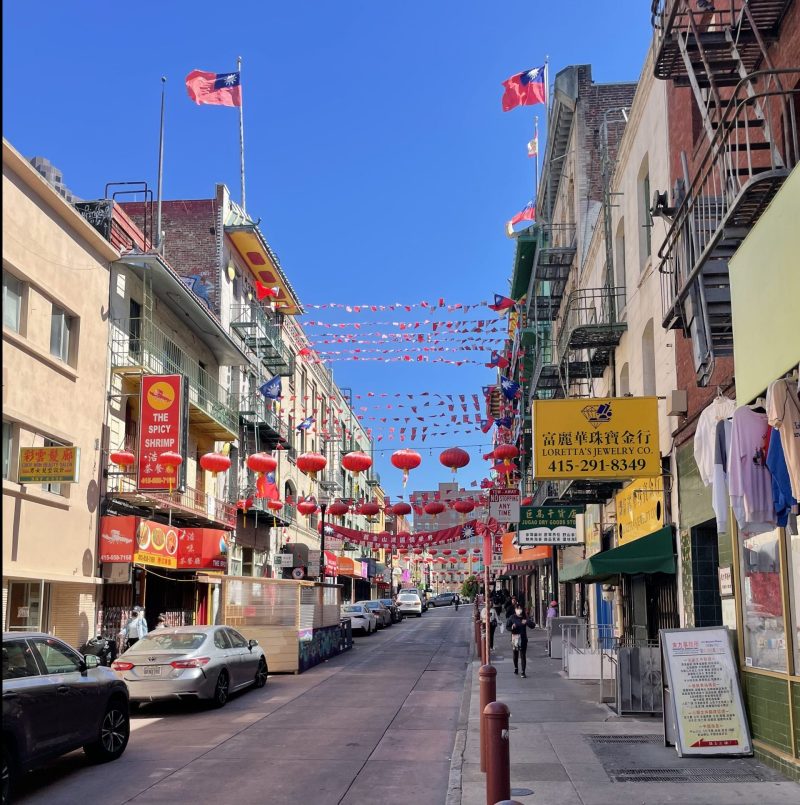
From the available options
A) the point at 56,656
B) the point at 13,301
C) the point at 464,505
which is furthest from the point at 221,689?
the point at 464,505

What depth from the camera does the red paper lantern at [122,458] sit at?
23094 millimetres

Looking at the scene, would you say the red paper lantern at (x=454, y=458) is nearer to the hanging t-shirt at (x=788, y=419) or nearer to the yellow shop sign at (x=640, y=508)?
the yellow shop sign at (x=640, y=508)

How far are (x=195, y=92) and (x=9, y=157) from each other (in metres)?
10.7

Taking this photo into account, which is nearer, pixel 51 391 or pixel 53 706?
pixel 53 706

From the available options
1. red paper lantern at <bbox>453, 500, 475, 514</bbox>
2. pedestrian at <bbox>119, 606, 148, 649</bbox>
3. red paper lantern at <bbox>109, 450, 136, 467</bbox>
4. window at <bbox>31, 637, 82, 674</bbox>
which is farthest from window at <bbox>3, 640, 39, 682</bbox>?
red paper lantern at <bbox>453, 500, 475, 514</bbox>

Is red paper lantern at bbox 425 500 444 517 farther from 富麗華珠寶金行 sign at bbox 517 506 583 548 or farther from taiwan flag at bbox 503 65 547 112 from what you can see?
taiwan flag at bbox 503 65 547 112

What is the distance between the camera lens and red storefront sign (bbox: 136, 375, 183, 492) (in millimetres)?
22828

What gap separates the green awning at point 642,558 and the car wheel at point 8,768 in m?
8.92

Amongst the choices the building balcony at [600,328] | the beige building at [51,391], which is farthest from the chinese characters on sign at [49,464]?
the building balcony at [600,328]

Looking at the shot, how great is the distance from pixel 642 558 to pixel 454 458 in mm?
8247

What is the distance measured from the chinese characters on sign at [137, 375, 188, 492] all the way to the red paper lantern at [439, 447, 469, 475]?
21.1ft

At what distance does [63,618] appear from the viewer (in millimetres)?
21281

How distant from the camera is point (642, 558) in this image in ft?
48.5

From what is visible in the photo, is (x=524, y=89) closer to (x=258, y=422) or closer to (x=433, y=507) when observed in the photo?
(x=433, y=507)
